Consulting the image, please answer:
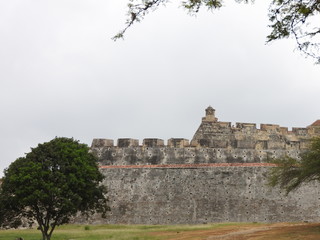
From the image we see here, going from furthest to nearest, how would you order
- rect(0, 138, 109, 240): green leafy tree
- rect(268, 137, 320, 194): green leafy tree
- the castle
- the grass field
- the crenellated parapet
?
the crenellated parapet < the castle < rect(0, 138, 109, 240): green leafy tree < rect(268, 137, 320, 194): green leafy tree < the grass field

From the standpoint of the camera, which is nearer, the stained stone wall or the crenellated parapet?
the stained stone wall

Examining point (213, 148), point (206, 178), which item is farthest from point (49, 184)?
point (213, 148)

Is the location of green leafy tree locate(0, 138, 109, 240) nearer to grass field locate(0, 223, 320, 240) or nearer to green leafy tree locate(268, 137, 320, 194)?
grass field locate(0, 223, 320, 240)

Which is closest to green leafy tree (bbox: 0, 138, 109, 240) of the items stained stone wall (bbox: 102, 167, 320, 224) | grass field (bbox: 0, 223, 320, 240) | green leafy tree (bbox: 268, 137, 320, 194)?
Result: grass field (bbox: 0, 223, 320, 240)

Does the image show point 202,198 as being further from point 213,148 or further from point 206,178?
point 213,148

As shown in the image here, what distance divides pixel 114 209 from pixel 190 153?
555 centimetres

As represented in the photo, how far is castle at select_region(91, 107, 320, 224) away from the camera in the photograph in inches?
1076

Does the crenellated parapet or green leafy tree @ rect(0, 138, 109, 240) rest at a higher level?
the crenellated parapet

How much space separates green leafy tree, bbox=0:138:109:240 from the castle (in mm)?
6500

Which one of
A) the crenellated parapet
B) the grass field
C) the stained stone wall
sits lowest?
the grass field

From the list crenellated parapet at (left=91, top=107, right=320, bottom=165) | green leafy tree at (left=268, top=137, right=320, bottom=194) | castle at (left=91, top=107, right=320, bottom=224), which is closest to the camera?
green leafy tree at (left=268, top=137, right=320, bottom=194)

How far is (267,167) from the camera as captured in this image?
92.5ft

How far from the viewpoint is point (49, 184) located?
20.1 metres

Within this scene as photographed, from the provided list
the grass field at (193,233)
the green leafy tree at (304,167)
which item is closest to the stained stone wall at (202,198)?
the grass field at (193,233)
